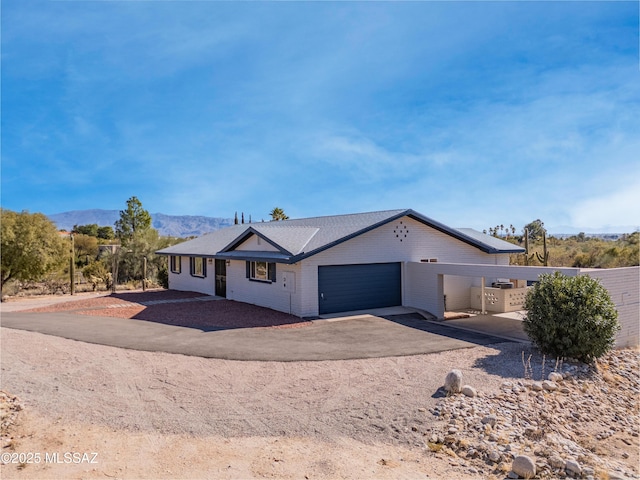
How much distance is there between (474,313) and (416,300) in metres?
2.64

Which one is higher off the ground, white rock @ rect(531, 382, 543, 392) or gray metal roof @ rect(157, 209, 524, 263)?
gray metal roof @ rect(157, 209, 524, 263)

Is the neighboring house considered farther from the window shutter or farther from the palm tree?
the palm tree

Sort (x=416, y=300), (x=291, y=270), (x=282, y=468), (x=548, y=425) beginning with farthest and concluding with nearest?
(x=416, y=300), (x=291, y=270), (x=548, y=425), (x=282, y=468)

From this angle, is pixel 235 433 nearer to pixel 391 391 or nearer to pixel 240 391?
pixel 240 391

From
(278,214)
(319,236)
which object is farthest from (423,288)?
(278,214)

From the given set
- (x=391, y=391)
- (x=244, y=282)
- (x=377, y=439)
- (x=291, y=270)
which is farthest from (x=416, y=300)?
(x=377, y=439)

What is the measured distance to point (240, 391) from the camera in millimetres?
8805

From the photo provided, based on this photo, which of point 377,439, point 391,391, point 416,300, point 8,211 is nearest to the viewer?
point 377,439

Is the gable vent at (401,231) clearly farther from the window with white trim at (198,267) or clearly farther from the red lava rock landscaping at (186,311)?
the window with white trim at (198,267)

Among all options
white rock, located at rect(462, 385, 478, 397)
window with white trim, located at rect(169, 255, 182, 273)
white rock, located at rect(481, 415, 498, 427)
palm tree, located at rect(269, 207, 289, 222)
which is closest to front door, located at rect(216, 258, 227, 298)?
window with white trim, located at rect(169, 255, 182, 273)

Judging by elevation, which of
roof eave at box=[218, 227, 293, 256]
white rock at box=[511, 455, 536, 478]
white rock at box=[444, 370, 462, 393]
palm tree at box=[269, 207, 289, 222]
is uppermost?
palm tree at box=[269, 207, 289, 222]

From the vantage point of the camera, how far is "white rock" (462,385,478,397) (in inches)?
335

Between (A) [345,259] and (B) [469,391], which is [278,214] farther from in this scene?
(B) [469,391]

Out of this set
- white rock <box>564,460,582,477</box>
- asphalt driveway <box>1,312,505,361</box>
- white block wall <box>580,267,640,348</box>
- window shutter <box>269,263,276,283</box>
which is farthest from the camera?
window shutter <box>269,263,276,283</box>
